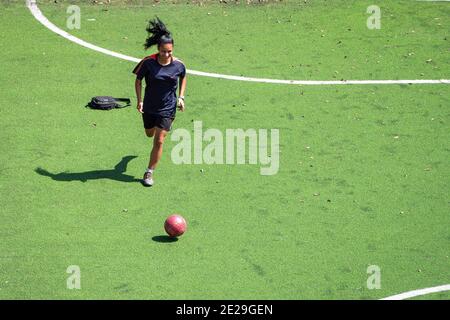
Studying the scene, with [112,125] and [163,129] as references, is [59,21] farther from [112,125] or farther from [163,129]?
[163,129]

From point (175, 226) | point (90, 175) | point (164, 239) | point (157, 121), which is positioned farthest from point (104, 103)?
point (175, 226)

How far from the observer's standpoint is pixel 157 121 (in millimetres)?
14500

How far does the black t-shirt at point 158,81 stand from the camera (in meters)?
14.3

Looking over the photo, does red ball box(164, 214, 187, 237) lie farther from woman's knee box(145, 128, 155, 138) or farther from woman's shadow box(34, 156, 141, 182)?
woman's knee box(145, 128, 155, 138)

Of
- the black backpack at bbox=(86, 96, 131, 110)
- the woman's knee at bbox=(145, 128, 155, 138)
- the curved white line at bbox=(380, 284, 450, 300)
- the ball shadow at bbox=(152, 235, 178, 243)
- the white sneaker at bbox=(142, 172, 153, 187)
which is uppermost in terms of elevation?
the black backpack at bbox=(86, 96, 131, 110)

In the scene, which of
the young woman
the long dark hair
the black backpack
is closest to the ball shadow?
the young woman

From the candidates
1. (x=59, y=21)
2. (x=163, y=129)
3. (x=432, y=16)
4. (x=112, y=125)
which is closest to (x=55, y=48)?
(x=59, y=21)

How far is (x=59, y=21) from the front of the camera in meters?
19.9

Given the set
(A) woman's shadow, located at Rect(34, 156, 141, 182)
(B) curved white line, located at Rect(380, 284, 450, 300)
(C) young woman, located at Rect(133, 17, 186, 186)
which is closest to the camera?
(B) curved white line, located at Rect(380, 284, 450, 300)

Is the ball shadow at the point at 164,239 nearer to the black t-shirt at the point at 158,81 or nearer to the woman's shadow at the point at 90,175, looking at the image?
the woman's shadow at the point at 90,175

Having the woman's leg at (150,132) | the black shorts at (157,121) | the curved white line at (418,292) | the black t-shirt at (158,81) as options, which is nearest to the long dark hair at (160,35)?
the black t-shirt at (158,81)

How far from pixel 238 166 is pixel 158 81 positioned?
6.52 feet

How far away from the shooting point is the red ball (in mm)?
12969

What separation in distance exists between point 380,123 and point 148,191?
463 cm
